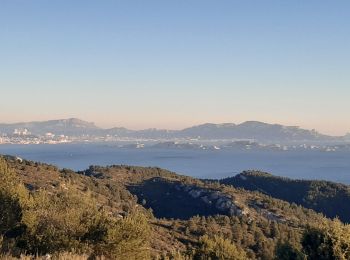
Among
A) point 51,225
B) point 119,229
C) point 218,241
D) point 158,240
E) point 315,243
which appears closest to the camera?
point 315,243

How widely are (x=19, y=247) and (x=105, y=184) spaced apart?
6506cm

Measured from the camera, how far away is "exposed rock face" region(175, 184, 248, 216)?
250 ft

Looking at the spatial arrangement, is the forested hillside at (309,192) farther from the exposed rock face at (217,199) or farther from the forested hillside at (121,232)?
the forested hillside at (121,232)

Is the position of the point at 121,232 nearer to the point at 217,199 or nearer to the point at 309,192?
the point at 217,199

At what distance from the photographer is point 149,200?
92188 millimetres

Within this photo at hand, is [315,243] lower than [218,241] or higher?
higher

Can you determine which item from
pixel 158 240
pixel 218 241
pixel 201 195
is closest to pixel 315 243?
pixel 218 241

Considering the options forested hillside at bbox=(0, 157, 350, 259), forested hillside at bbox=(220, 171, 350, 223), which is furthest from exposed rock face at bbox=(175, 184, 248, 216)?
forested hillside at bbox=(220, 171, 350, 223)

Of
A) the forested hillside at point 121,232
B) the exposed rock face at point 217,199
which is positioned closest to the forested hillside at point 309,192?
the exposed rock face at point 217,199

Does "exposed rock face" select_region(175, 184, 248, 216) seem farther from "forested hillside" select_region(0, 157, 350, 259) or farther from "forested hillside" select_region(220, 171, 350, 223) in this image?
"forested hillside" select_region(220, 171, 350, 223)

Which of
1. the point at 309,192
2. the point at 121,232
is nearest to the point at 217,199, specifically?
the point at 309,192

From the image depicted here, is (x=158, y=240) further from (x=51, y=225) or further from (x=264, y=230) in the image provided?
(x=264, y=230)

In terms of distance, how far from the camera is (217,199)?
8450 cm

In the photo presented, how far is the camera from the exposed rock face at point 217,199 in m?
76.2
